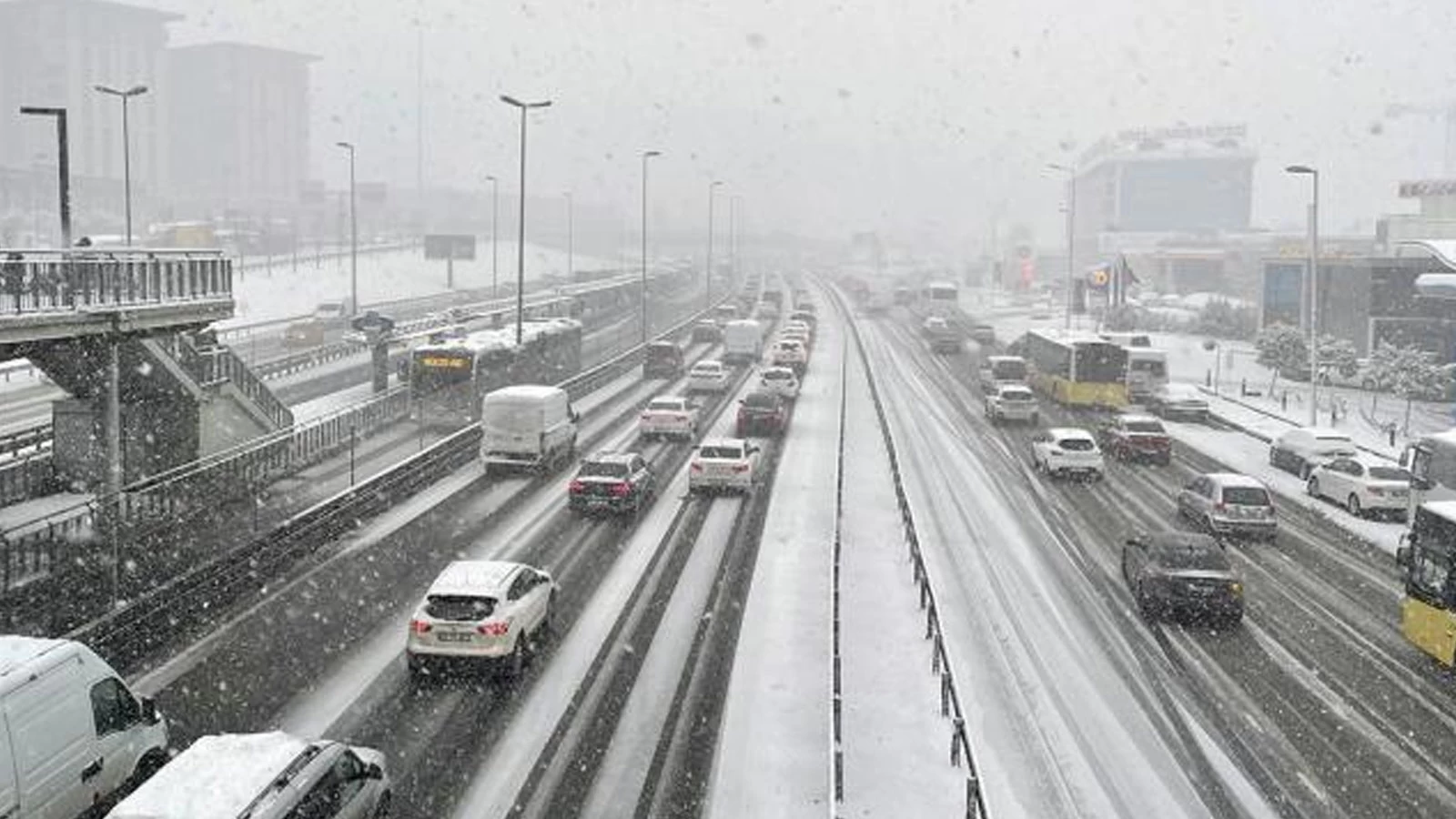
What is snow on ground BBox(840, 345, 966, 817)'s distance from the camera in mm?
14977

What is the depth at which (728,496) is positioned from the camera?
3316cm

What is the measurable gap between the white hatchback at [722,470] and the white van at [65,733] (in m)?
19.8

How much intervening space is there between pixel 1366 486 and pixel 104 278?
1077 inches

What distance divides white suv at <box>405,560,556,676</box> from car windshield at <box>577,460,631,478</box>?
36.9 ft

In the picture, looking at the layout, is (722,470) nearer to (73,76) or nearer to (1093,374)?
(1093,374)

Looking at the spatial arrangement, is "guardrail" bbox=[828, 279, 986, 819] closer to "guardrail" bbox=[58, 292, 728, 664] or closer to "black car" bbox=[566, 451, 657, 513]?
"black car" bbox=[566, 451, 657, 513]

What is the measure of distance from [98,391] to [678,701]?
14.9 metres

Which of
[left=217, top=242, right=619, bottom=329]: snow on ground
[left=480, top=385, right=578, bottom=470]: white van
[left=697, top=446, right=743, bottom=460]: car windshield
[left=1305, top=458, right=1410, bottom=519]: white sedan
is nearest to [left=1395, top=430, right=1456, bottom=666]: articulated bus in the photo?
[left=1305, top=458, right=1410, bottom=519]: white sedan

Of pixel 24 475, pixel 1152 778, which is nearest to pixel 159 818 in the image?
pixel 1152 778

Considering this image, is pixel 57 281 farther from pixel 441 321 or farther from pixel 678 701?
pixel 441 321

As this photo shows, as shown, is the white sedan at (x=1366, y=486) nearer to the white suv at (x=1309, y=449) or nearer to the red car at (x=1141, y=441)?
the white suv at (x=1309, y=449)

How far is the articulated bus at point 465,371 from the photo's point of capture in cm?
4178

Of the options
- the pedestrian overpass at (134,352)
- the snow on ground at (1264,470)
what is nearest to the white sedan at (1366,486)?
the snow on ground at (1264,470)

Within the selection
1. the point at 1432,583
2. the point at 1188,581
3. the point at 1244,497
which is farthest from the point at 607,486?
the point at 1432,583
